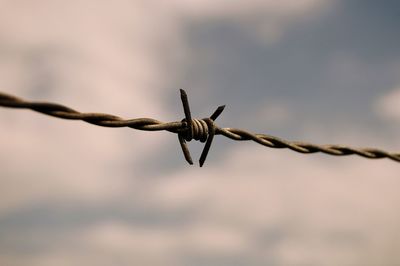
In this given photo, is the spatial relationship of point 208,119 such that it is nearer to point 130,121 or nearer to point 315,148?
point 130,121

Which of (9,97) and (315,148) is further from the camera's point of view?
(315,148)

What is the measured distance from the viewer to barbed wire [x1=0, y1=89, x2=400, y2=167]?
1577 mm

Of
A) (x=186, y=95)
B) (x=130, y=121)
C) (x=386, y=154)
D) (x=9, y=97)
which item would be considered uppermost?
(x=386, y=154)

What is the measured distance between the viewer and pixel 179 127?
2039mm

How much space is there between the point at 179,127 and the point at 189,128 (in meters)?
0.05

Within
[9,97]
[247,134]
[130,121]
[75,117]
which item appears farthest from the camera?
[247,134]

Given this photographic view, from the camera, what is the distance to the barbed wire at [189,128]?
158cm

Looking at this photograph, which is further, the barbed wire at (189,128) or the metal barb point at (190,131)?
the metal barb point at (190,131)

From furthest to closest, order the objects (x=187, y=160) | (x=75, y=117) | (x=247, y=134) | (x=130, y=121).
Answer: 1. (x=247, y=134)
2. (x=187, y=160)
3. (x=130, y=121)
4. (x=75, y=117)

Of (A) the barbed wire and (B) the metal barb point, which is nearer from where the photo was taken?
(A) the barbed wire

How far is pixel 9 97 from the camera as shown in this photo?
1.48 m

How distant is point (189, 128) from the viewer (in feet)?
6.70

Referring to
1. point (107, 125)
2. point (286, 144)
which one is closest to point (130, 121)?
point (107, 125)

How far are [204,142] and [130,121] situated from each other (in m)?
0.44
